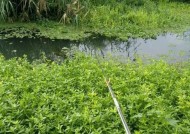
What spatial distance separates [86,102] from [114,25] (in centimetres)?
531

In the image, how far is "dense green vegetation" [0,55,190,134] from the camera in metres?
2.74

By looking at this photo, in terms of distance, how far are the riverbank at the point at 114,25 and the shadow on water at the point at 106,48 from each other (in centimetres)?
29

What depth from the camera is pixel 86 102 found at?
314 centimetres

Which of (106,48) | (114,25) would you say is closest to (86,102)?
(106,48)

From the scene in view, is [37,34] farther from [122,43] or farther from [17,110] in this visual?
[17,110]

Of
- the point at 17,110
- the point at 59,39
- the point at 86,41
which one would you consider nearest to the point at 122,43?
the point at 86,41

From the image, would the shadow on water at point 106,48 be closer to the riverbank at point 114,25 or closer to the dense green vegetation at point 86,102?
the riverbank at point 114,25

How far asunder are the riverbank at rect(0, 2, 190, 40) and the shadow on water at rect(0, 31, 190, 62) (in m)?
0.29

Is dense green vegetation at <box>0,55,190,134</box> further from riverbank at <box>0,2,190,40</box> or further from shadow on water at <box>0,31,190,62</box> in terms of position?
riverbank at <box>0,2,190,40</box>

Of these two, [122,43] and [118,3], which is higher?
[118,3]

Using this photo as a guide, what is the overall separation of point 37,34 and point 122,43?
2061 mm

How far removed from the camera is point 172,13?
9789 mm

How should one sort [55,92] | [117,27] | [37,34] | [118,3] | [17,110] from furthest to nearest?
1. [118,3]
2. [117,27]
3. [37,34]
4. [55,92]
5. [17,110]

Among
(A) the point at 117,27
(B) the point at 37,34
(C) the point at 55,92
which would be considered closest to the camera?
(C) the point at 55,92
